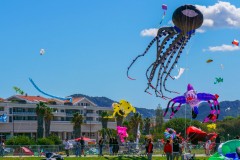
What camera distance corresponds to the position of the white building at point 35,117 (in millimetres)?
124750

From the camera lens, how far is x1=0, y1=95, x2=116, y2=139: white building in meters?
125

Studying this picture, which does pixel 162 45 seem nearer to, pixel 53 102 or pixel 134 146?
pixel 134 146

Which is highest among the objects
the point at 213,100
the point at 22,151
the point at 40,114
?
the point at 213,100

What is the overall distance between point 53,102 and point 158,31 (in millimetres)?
109140

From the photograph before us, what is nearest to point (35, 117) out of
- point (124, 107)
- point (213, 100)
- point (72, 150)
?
point (124, 107)

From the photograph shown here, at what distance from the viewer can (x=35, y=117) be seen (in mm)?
131500

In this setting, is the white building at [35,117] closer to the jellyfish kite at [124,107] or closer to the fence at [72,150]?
the jellyfish kite at [124,107]

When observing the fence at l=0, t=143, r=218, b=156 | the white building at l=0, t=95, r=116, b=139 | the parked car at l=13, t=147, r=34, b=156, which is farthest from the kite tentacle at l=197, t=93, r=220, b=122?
the white building at l=0, t=95, r=116, b=139

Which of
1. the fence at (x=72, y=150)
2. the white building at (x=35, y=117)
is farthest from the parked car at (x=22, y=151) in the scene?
the white building at (x=35, y=117)

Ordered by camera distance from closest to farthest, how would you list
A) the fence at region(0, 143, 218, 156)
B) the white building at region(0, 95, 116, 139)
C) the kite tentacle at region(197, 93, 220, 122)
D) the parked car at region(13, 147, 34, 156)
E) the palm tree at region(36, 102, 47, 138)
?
the parked car at region(13, 147, 34, 156)
the fence at region(0, 143, 218, 156)
the kite tentacle at region(197, 93, 220, 122)
the palm tree at region(36, 102, 47, 138)
the white building at region(0, 95, 116, 139)

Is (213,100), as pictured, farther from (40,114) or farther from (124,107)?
(40,114)

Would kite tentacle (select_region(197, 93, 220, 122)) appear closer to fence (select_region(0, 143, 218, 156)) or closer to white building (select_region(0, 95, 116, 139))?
fence (select_region(0, 143, 218, 156))

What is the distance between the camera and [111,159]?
3784 cm

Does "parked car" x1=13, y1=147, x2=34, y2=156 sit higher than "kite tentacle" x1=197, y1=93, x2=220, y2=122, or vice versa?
"kite tentacle" x1=197, y1=93, x2=220, y2=122
